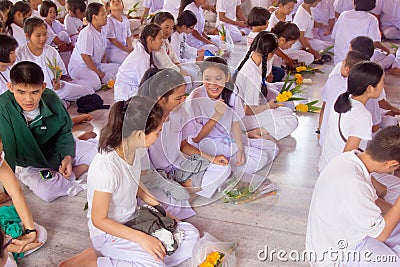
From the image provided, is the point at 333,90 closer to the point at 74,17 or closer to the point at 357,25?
the point at 357,25

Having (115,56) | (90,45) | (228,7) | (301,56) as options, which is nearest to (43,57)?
(90,45)

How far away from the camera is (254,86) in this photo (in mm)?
3307

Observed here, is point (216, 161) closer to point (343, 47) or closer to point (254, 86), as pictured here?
point (254, 86)

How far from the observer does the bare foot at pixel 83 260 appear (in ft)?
7.02

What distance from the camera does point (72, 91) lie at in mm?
4105

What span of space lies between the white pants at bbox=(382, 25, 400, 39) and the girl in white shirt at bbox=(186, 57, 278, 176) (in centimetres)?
396

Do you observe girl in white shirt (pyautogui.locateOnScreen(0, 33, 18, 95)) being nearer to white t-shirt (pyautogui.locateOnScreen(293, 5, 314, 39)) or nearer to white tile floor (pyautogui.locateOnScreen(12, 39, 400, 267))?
white tile floor (pyautogui.locateOnScreen(12, 39, 400, 267))

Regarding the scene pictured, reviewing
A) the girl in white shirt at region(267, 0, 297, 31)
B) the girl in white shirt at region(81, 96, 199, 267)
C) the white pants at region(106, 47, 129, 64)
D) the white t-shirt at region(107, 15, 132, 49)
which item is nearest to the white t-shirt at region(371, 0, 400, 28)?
the girl in white shirt at region(267, 0, 297, 31)

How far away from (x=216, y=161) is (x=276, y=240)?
2.15 ft

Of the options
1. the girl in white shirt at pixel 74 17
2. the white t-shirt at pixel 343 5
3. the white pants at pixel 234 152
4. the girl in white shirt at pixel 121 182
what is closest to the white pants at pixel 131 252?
the girl in white shirt at pixel 121 182

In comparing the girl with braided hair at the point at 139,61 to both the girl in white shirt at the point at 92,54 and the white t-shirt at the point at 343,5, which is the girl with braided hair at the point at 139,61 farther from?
the white t-shirt at the point at 343,5

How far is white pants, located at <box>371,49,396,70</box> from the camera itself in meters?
4.95

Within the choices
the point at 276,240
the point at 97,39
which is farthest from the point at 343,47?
the point at 276,240

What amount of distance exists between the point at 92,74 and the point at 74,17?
132 cm
